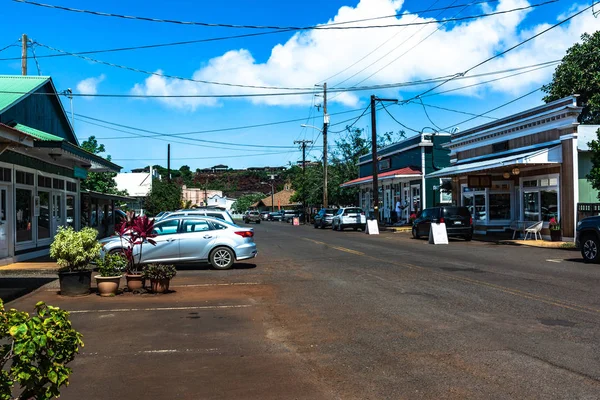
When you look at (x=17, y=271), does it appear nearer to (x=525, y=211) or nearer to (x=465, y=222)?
(x=465, y=222)

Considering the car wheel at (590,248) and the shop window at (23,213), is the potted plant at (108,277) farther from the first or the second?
the car wheel at (590,248)

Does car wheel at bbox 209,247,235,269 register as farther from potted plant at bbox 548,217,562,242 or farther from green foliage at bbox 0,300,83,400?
potted plant at bbox 548,217,562,242

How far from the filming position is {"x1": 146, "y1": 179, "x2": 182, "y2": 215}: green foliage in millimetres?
50781

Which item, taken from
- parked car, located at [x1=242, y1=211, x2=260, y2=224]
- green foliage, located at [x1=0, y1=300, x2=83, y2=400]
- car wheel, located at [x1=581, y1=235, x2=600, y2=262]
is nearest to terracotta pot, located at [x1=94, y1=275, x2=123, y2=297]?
Answer: green foliage, located at [x1=0, y1=300, x2=83, y2=400]

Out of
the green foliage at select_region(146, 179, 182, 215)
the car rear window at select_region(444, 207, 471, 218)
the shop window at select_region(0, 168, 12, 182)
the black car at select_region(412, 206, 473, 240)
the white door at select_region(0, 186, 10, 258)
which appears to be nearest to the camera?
the shop window at select_region(0, 168, 12, 182)

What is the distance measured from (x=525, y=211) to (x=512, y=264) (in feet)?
42.3

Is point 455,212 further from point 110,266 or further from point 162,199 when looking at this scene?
point 162,199

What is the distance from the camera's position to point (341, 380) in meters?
5.45

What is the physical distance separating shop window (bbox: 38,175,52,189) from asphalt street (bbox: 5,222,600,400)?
29.4ft

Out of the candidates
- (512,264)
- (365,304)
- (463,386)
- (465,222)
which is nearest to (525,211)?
(465,222)

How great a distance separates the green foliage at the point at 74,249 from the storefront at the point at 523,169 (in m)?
18.5

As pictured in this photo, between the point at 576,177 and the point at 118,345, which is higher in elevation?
the point at 576,177

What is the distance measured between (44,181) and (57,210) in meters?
2.13

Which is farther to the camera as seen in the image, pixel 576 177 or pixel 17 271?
pixel 576 177
